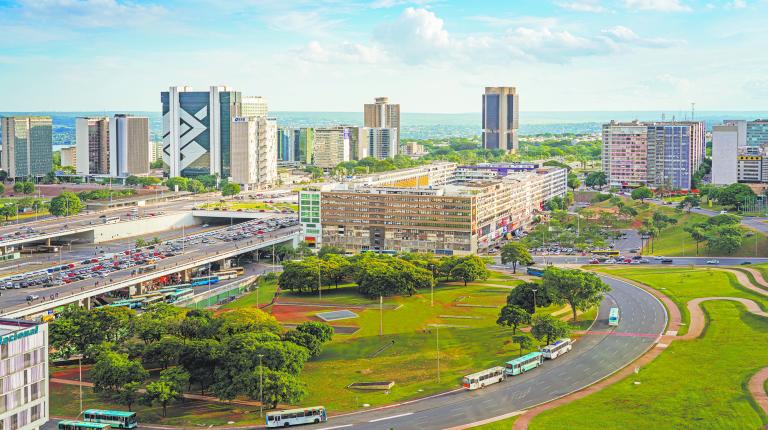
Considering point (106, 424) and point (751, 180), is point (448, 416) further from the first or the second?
point (751, 180)

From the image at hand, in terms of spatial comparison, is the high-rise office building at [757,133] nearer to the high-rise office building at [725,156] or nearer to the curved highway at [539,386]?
the high-rise office building at [725,156]

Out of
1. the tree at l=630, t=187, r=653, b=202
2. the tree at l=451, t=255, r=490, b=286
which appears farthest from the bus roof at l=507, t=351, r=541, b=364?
the tree at l=630, t=187, r=653, b=202

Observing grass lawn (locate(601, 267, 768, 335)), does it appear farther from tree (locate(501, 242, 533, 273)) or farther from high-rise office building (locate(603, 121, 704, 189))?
high-rise office building (locate(603, 121, 704, 189))

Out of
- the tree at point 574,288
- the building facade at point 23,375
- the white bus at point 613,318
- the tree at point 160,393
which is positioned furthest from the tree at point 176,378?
the white bus at point 613,318

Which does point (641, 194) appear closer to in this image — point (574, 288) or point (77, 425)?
point (574, 288)

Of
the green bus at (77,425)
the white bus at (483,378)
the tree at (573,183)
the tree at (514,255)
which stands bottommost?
the green bus at (77,425)

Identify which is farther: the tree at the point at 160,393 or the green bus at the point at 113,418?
the tree at the point at 160,393

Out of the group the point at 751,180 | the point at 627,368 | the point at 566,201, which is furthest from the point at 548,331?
the point at 751,180

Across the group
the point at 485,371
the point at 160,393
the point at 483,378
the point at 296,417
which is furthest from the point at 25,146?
the point at 296,417
